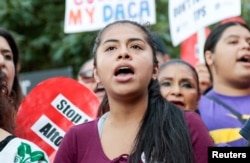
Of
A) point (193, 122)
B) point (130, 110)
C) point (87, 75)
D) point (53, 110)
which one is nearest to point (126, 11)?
point (87, 75)

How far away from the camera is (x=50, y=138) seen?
4.80 meters

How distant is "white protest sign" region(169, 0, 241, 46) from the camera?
6.57m

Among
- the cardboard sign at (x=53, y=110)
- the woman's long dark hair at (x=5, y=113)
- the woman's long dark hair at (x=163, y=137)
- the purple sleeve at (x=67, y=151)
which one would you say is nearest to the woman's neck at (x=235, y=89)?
the cardboard sign at (x=53, y=110)

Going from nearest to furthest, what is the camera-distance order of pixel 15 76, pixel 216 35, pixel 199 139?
pixel 199 139
pixel 15 76
pixel 216 35

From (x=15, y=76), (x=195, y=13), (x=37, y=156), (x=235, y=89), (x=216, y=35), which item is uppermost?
(x=195, y=13)

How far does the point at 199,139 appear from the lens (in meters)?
3.65

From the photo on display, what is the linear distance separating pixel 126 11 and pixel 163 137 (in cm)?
341

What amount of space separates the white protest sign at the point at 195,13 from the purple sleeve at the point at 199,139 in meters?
2.84

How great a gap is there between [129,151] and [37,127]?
1262 millimetres

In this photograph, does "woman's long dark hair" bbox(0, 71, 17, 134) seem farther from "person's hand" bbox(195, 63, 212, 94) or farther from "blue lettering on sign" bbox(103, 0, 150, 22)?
"blue lettering on sign" bbox(103, 0, 150, 22)

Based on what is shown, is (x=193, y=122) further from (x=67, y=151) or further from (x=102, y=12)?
(x=102, y=12)

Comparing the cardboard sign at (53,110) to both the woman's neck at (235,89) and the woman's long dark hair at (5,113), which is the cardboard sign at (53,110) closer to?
the woman's long dark hair at (5,113)

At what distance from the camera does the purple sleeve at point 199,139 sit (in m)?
3.62

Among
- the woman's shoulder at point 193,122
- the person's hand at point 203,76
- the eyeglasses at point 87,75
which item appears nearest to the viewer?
the woman's shoulder at point 193,122
